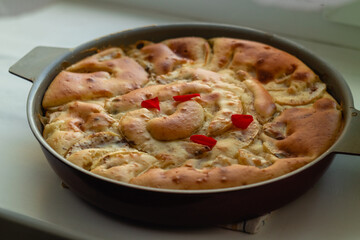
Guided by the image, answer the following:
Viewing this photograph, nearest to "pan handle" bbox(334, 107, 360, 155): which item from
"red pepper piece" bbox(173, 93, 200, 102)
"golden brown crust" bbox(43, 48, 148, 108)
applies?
"red pepper piece" bbox(173, 93, 200, 102)

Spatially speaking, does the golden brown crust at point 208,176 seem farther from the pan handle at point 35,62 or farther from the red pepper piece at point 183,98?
the pan handle at point 35,62

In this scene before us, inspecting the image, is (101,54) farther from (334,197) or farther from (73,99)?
(334,197)

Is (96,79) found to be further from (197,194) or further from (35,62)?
(197,194)

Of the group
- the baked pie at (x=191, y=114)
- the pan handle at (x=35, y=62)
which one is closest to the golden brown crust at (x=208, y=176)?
the baked pie at (x=191, y=114)

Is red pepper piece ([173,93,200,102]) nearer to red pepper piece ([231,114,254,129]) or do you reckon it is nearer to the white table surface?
red pepper piece ([231,114,254,129])

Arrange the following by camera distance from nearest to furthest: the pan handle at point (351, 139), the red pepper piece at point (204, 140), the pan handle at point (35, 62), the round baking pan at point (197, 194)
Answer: the round baking pan at point (197, 194), the pan handle at point (351, 139), the red pepper piece at point (204, 140), the pan handle at point (35, 62)
